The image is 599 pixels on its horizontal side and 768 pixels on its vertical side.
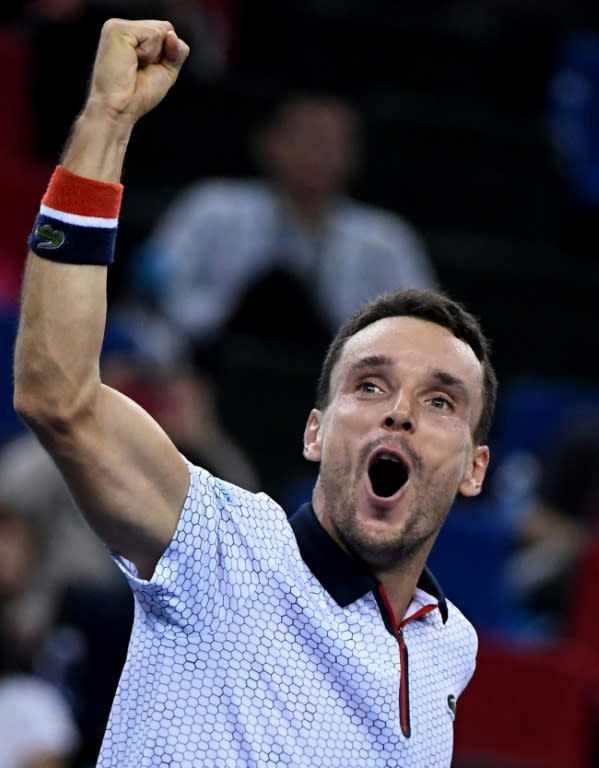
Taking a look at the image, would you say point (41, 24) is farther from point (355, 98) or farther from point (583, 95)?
point (583, 95)

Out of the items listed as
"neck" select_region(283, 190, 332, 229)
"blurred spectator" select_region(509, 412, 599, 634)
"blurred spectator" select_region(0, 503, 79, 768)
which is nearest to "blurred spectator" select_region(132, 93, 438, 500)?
"neck" select_region(283, 190, 332, 229)

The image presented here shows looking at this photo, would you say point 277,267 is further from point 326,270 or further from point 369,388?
point 369,388

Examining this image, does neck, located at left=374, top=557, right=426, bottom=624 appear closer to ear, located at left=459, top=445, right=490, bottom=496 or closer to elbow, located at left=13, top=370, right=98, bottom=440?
ear, located at left=459, top=445, right=490, bottom=496

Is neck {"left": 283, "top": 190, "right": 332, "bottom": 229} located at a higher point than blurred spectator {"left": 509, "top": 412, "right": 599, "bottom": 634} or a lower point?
higher

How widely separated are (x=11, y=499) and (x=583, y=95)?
466 cm

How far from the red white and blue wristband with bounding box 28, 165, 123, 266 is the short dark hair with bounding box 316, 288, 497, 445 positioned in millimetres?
586

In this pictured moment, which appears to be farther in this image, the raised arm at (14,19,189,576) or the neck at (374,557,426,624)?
the neck at (374,557,426,624)

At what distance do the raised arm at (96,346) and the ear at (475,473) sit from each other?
0.59m

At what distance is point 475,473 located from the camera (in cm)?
312

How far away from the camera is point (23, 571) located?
18.1ft

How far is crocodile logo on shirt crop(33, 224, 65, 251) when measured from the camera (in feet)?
8.43

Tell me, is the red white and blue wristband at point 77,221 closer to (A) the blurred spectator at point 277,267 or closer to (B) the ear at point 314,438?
(B) the ear at point 314,438

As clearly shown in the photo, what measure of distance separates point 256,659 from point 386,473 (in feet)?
1.30

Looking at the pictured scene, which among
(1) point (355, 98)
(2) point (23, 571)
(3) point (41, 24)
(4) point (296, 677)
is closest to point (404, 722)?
(4) point (296, 677)
